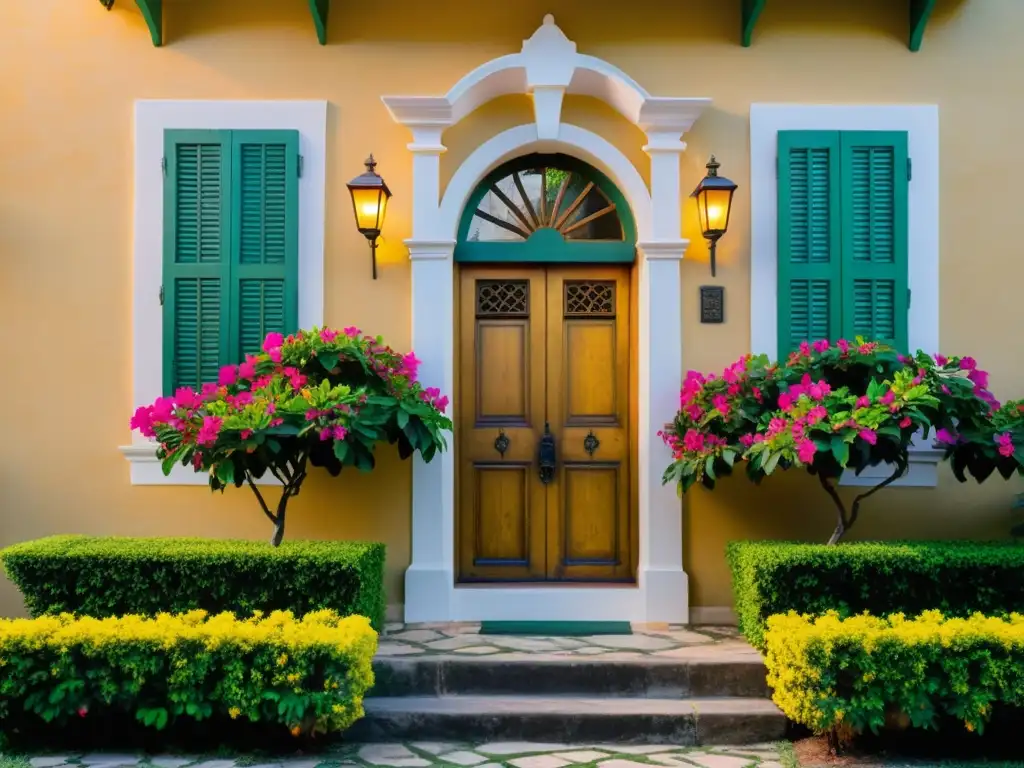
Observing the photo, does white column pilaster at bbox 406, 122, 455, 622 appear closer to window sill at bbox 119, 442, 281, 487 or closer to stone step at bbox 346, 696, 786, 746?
window sill at bbox 119, 442, 281, 487

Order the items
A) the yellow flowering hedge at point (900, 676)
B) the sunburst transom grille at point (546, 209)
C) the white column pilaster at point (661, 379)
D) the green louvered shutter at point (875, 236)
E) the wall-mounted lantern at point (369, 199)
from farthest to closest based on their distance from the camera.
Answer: the sunburst transom grille at point (546, 209) < the green louvered shutter at point (875, 236) < the white column pilaster at point (661, 379) < the wall-mounted lantern at point (369, 199) < the yellow flowering hedge at point (900, 676)

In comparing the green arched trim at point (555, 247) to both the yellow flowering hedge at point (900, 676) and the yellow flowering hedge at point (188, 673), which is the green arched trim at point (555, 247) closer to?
the yellow flowering hedge at point (188, 673)

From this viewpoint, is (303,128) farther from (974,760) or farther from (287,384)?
(974,760)

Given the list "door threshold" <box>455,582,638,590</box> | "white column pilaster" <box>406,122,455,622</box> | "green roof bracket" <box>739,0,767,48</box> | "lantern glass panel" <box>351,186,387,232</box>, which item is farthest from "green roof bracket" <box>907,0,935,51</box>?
"door threshold" <box>455,582,638,590</box>

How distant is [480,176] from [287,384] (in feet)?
6.49

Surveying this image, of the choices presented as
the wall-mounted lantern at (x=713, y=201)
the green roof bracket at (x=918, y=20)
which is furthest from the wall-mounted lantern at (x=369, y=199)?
the green roof bracket at (x=918, y=20)

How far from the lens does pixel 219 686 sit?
14.7ft

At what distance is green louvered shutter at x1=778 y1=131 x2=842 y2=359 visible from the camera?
240 inches

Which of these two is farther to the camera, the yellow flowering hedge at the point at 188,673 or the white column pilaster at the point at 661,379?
the white column pilaster at the point at 661,379

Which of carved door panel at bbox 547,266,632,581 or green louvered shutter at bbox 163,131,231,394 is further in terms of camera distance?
carved door panel at bbox 547,266,632,581

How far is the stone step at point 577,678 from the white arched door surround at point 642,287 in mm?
896

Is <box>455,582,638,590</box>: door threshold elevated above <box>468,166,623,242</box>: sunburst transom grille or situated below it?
below

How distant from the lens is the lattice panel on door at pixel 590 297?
6.38 meters

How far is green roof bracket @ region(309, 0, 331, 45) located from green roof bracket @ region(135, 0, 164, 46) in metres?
1.03
